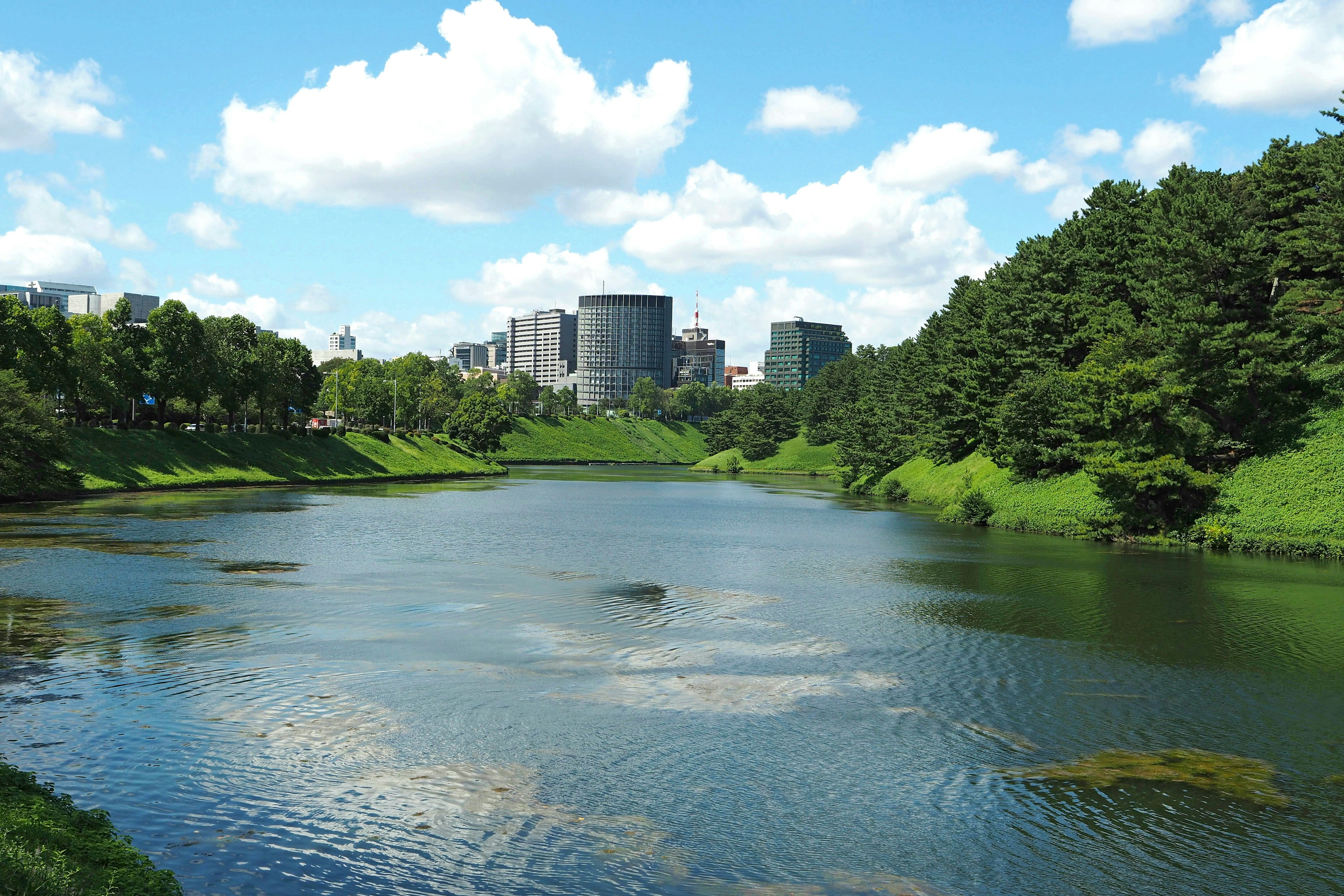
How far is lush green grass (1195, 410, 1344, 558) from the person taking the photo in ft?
172

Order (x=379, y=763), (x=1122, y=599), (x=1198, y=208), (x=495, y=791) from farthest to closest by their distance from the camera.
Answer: (x=1198, y=208) < (x=1122, y=599) < (x=379, y=763) < (x=495, y=791)

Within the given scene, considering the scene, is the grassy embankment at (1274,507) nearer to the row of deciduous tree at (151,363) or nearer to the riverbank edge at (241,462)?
the riverbank edge at (241,462)

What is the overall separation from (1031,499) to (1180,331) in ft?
64.9

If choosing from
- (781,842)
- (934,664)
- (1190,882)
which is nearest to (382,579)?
(934,664)

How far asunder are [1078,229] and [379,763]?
240 feet

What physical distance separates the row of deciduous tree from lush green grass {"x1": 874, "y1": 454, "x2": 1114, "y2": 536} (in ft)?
253

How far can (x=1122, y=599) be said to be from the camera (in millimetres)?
38250

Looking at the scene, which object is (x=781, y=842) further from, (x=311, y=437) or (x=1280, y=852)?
(x=311, y=437)

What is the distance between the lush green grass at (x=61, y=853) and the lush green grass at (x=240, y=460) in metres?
77.7

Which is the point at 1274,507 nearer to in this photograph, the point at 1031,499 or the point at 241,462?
the point at 1031,499

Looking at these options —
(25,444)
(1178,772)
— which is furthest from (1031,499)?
(25,444)

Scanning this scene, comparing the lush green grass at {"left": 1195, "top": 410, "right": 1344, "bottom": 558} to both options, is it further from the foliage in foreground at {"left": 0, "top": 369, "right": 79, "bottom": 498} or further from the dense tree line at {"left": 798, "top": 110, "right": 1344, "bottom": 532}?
the foliage in foreground at {"left": 0, "top": 369, "right": 79, "bottom": 498}

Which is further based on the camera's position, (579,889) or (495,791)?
(495,791)

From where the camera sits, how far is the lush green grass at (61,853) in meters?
10.3
